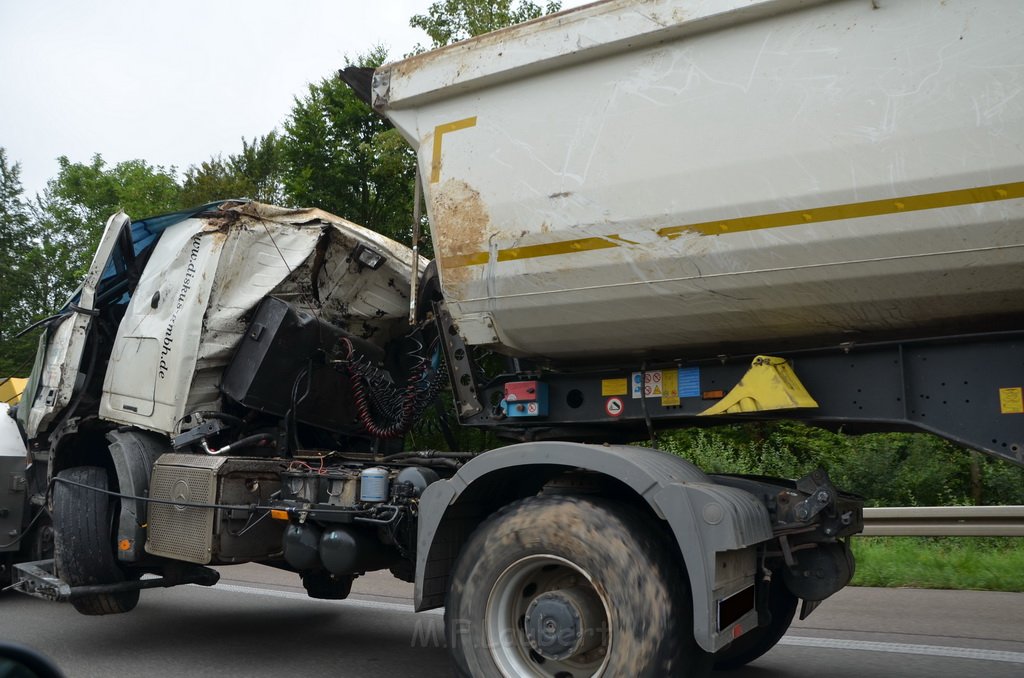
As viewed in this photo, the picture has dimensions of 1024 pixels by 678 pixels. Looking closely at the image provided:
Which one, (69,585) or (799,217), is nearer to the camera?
(799,217)

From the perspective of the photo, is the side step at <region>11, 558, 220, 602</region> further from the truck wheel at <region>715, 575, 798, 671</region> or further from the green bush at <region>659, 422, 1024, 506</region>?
the green bush at <region>659, 422, 1024, 506</region>

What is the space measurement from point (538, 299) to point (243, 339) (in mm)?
2380

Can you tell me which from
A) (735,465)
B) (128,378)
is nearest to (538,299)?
(128,378)

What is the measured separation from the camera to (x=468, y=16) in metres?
19.6

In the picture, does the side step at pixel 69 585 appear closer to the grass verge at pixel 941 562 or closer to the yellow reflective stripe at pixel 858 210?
the yellow reflective stripe at pixel 858 210

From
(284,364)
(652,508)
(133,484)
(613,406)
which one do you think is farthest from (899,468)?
(133,484)

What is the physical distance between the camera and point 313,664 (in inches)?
215

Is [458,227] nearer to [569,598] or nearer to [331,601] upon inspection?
[569,598]

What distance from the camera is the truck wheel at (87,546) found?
18.3ft

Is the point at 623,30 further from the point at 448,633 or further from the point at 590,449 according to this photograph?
the point at 448,633

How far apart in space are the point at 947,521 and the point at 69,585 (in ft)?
23.2

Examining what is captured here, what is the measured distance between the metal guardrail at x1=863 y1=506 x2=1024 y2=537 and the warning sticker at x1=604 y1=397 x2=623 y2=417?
16.1 feet

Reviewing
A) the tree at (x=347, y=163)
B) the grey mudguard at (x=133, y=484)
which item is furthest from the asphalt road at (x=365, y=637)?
the tree at (x=347, y=163)

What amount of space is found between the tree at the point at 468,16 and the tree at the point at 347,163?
244 cm
